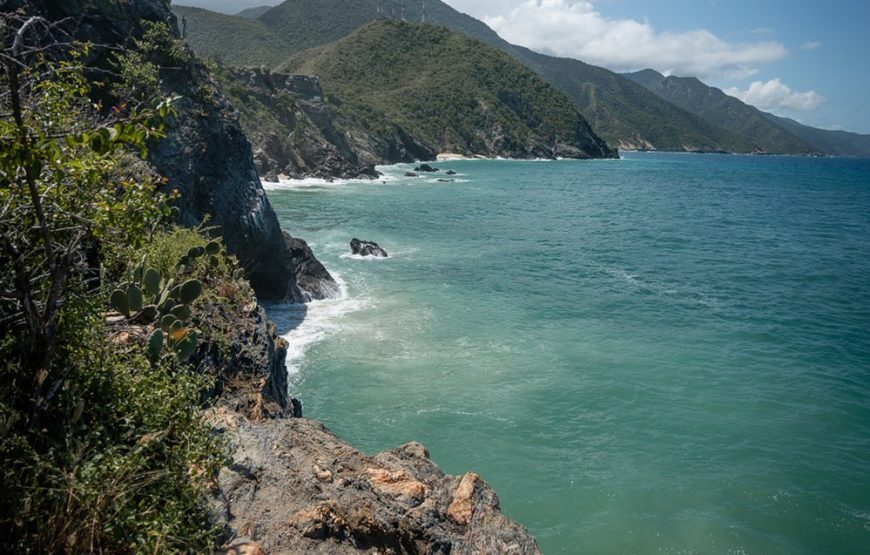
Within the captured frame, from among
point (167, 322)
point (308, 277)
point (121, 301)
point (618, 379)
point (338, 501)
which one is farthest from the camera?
point (308, 277)

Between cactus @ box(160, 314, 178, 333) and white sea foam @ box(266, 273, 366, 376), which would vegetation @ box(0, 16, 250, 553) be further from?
white sea foam @ box(266, 273, 366, 376)

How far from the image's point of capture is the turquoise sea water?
42.1ft

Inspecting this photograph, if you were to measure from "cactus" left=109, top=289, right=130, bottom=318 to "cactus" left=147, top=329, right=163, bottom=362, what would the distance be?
1491mm

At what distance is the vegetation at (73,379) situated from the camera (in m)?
3.91

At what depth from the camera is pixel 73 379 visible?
16.3ft

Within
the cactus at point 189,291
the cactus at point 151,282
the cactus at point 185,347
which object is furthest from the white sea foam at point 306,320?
the cactus at point 185,347

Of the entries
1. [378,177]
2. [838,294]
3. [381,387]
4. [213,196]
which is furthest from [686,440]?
[378,177]

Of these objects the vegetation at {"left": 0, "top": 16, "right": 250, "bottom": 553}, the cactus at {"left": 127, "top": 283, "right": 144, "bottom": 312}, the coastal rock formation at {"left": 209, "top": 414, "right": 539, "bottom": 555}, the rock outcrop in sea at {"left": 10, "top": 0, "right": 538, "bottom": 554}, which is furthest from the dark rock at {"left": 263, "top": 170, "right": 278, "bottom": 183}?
the vegetation at {"left": 0, "top": 16, "right": 250, "bottom": 553}

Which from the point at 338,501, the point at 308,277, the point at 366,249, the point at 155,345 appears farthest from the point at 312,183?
the point at 338,501

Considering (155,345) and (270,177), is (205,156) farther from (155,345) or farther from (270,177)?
(270,177)

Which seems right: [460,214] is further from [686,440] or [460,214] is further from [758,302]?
[686,440]

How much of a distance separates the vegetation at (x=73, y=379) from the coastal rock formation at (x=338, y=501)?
0.64 metres

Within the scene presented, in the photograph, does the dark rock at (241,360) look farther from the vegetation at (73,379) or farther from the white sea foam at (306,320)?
the white sea foam at (306,320)

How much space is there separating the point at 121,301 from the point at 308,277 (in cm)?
1846
